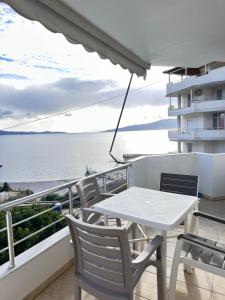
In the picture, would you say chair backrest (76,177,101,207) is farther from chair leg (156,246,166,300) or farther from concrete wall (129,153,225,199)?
concrete wall (129,153,225,199)

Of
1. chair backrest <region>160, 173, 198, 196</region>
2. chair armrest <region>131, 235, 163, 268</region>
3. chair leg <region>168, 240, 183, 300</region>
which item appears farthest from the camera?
chair backrest <region>160, 173, 198, 196</region>

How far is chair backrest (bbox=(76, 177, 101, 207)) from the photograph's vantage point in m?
2.20

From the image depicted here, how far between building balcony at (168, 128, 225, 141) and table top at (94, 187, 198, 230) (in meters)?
15.0

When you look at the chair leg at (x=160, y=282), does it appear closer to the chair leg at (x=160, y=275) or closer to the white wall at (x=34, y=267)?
the chair leg at (x=160, y=275)

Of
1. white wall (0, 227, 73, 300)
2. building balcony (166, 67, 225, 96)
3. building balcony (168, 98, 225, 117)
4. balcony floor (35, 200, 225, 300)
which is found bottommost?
balcony floor (35, 200, 225, 300)

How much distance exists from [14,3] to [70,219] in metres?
1.16

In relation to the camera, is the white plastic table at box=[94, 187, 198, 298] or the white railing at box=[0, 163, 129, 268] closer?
the white plastic table at box=[94, 187, 198, 298]

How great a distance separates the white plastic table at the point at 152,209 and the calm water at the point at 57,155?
1462cm

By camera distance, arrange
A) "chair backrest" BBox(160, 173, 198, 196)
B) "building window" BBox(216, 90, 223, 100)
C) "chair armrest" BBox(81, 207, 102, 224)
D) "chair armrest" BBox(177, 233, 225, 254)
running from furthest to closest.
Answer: "building window" BBox(216, 90, 223, 100) → "chair backrest" BBox(160, 173, 198, 196) → "chair armrest" BBox(81, 207, 102, 224) → "chair armrest" BBox(177, 233, 225, 254)

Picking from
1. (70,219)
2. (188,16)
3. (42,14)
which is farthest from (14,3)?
(188,16)

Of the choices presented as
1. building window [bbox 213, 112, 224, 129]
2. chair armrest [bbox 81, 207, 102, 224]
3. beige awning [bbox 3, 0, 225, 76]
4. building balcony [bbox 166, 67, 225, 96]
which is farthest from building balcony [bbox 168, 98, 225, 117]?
chair armrest [bbox 81, 207, 102, 224]

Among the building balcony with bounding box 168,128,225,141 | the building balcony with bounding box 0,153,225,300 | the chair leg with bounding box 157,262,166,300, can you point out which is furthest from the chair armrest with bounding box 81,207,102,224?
the building balcony with bounding box 168,128,225,141

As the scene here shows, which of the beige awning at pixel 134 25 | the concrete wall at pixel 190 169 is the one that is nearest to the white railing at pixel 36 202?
the concrete wall at pixel 190 169

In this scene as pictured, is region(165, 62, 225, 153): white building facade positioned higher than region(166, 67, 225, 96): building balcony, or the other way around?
region(166, 67, 225, 96): building balcony
